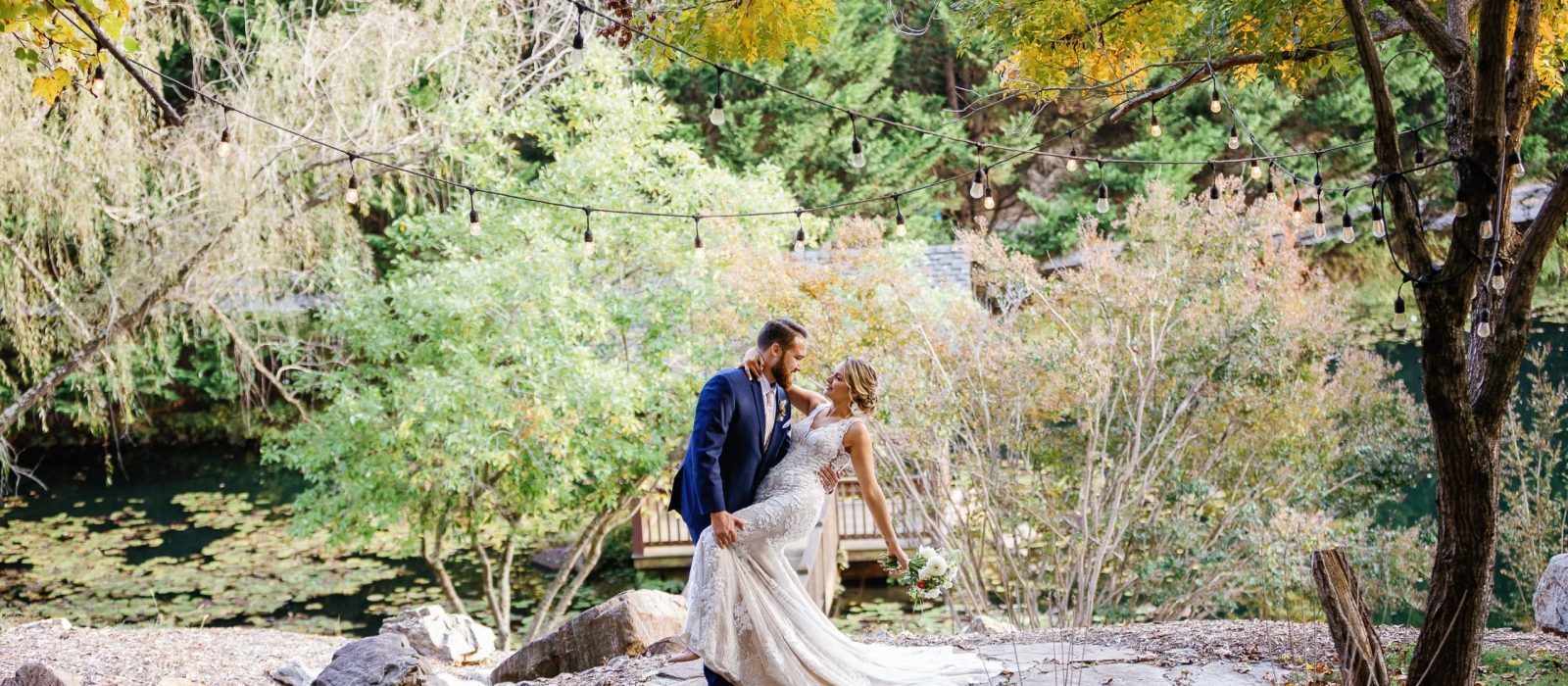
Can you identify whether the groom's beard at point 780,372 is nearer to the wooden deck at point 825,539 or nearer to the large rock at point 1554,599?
the large rock at point 1554,599

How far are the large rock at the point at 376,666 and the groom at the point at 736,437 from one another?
5.34 feet

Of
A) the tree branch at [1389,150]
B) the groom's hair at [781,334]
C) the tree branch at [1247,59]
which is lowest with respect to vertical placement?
the groom's hair at [781,334]

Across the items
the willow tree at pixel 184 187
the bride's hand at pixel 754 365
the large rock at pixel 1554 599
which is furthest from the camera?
the willow tree at pixel 184 187

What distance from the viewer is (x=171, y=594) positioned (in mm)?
11211

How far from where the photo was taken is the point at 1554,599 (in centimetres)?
540

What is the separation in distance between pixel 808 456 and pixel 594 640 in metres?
2.24

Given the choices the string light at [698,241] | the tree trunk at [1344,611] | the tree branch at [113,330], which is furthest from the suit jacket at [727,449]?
the tree branch at [113,330]

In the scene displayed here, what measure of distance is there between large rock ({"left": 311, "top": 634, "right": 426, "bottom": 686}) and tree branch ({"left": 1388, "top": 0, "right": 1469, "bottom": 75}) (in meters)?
4.14

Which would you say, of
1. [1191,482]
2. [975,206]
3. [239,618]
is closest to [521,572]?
[239,618]

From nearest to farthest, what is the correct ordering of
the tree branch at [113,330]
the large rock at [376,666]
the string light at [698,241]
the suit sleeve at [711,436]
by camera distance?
the suit sleeve at [711,436] → the large rock at [376,666] → the string light at [698,241] → the tree branch at [113,330]

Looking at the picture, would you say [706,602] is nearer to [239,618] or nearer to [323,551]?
[239,618]

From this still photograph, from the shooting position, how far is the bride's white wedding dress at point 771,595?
3.78 meters

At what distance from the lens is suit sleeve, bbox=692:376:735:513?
3658mm

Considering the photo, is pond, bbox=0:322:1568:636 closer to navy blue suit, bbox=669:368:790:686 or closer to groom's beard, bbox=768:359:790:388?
navy blue suit, bbox=669:368:790:686
